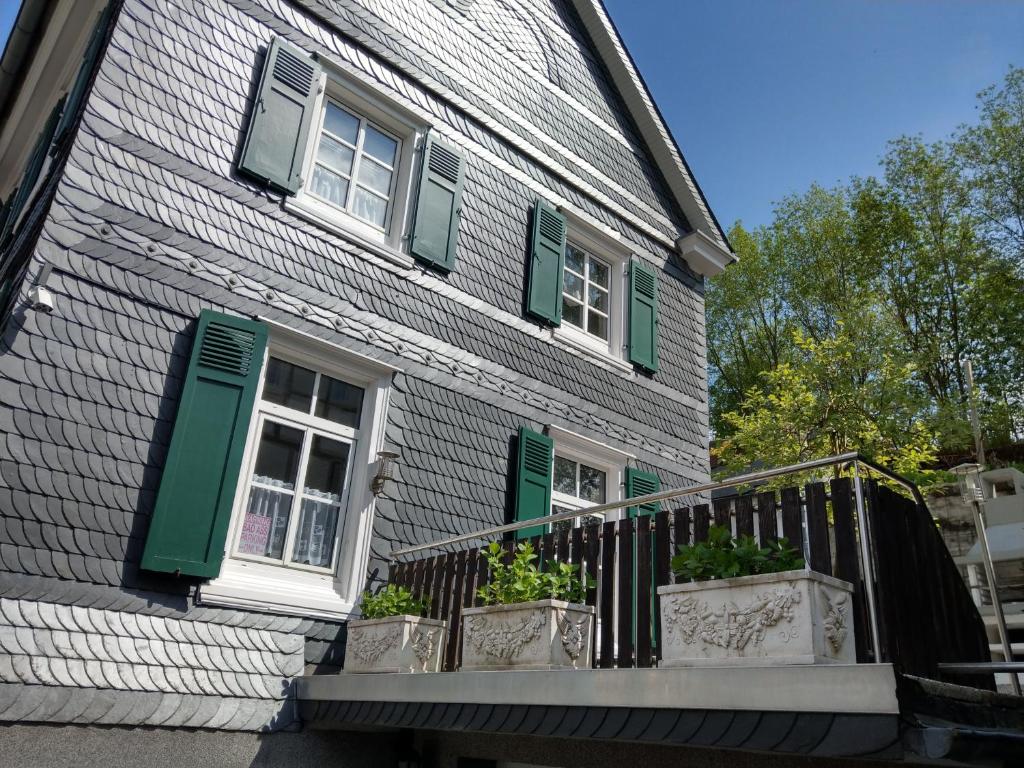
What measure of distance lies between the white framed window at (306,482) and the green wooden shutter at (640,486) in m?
3.04

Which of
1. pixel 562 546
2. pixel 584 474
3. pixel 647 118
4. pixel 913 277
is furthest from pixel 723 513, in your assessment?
pixel 913 277

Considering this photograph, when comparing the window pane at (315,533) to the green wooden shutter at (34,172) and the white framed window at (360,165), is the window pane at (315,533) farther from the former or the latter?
the green wooden shutter at (34,172)

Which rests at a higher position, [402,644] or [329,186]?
[329,186]

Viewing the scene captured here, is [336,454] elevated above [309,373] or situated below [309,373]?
below

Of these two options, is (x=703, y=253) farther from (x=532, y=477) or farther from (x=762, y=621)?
(x=762, y=621)

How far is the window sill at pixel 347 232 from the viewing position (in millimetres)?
6379

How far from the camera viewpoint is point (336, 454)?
6.20 meters

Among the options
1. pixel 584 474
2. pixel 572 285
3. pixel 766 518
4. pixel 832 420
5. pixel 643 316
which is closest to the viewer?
pixel 766 518

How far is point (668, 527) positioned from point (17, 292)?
4233 millimetres

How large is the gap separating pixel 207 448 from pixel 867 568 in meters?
4.10

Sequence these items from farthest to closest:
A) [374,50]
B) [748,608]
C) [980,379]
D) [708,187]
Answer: [980,379], [708,187], [374,50], [748,608]

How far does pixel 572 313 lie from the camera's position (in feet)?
28.9

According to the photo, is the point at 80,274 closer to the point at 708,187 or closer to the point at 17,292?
the point at 17,292

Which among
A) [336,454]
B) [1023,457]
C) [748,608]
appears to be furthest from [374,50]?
[1023,457]
